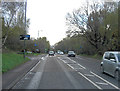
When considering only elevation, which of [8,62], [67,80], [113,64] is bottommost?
[67,80]

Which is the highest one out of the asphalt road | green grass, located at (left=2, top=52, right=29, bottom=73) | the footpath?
green grass, located at (left=2, top=52, right=29, bottom=73)

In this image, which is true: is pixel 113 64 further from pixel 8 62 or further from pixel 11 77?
pixel 8 62

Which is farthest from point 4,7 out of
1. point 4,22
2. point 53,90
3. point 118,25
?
point 118,25

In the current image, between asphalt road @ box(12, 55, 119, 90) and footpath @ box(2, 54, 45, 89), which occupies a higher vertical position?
footpath @ box(2, 54, 45, 89)

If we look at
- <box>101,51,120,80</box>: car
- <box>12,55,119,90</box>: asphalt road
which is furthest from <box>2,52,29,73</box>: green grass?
<box>101,51,120,80</box>: car

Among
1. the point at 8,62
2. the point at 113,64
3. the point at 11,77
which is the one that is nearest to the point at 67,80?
the point at 113,64

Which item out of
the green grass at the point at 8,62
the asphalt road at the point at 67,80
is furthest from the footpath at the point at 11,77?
the green grass at the point at 8,62

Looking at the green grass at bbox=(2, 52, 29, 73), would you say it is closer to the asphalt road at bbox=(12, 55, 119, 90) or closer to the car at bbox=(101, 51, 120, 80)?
the asphalt road at bbox=(12, 55, 119, 90)

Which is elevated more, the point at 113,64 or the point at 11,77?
the point at 113,64

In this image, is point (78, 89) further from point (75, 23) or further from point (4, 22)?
point (75, 23)

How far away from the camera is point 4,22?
77.0ft

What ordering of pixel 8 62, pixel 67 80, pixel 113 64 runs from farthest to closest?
pixel 8 62
pixel 113 64
pixel 67 80

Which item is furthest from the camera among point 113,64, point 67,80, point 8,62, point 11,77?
point 8,62

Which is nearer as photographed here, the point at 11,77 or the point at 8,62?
the point at 11,77
